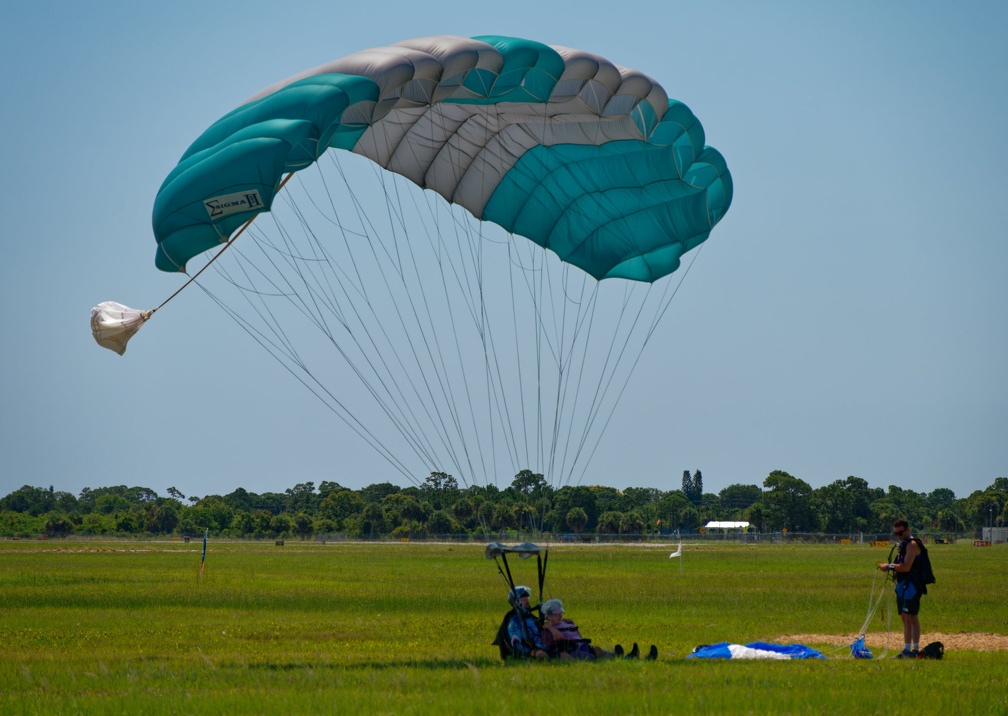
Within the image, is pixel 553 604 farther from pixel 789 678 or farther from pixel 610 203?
pixel 610 203

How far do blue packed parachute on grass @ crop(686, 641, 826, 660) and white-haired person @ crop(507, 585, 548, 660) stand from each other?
5.89 ft

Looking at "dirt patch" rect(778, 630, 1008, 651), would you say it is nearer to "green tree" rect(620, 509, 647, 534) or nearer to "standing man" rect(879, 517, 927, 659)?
"standing man" rect(879, 517, 927, 659)

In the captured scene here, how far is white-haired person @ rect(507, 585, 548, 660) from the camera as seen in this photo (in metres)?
12.9

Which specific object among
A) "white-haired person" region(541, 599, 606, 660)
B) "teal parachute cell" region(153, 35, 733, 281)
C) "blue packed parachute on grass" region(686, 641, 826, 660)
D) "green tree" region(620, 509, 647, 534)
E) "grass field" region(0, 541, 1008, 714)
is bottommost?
"grass field" region(0, 541, 1008, 714)

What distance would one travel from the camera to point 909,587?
13648 millimetres

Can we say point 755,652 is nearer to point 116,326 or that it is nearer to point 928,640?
point 928,640

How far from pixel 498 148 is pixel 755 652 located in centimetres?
736

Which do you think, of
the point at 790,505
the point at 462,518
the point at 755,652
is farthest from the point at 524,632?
the point at 790,505

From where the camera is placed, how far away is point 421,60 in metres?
12.9

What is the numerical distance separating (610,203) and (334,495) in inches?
5439

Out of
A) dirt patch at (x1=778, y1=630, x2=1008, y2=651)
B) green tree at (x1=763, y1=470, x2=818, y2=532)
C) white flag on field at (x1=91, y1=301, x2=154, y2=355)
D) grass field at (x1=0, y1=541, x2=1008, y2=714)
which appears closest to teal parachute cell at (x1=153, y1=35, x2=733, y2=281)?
white flag on field at (x1=91, y1=301, x2=154, y2=355)

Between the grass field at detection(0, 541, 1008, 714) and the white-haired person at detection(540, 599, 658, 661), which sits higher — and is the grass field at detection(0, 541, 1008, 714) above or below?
below

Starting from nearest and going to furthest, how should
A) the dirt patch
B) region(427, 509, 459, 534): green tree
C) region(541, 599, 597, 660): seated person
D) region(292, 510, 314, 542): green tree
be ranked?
region(541, 599, 597, 660): seated person, the dirt patch, region(427, 509, 459, 534): green tree, region(292, 510, 314, 542): green tree

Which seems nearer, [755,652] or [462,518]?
[755,652]
